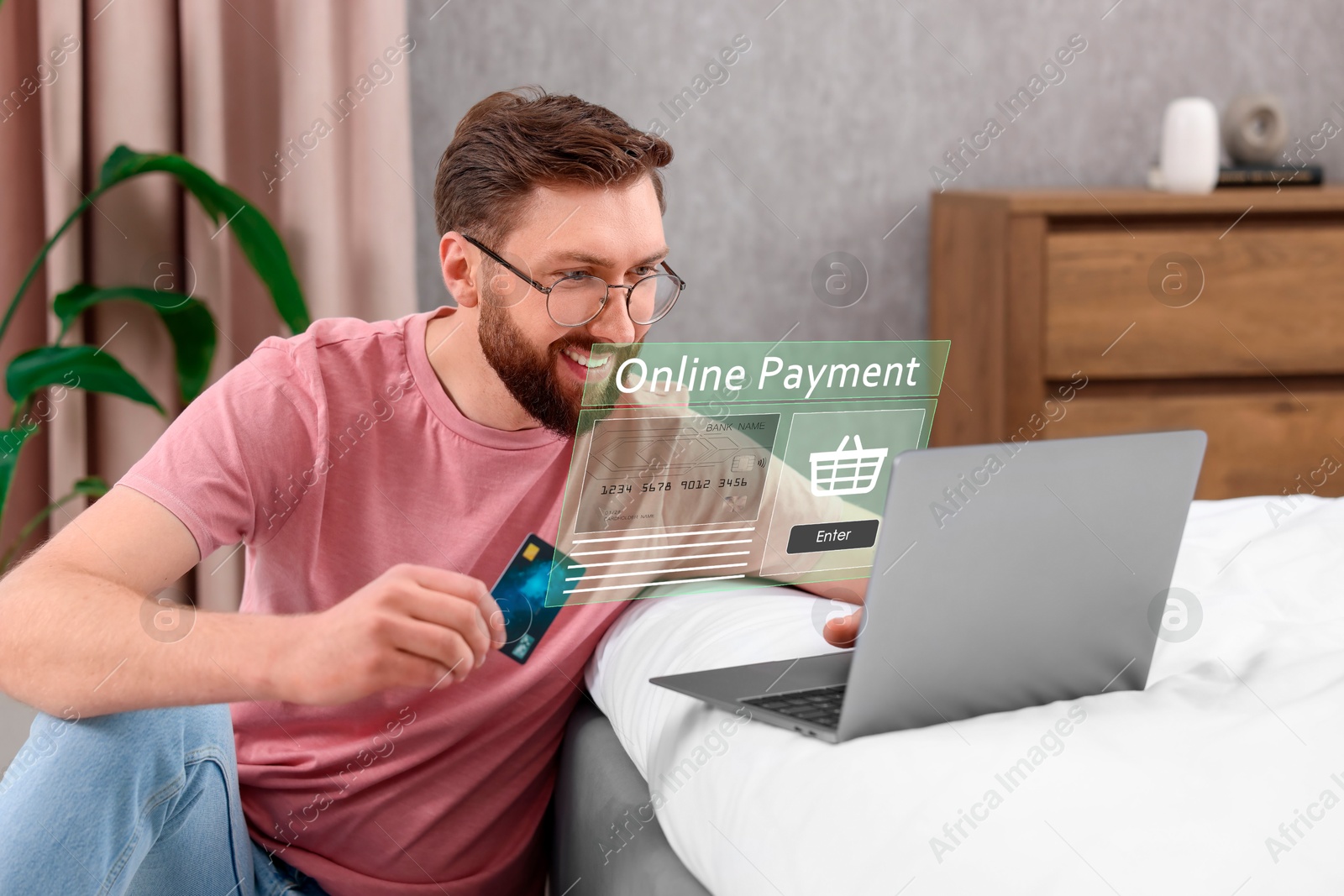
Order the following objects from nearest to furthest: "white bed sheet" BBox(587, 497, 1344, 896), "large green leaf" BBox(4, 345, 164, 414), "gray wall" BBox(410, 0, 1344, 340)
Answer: "white bed sheet" BBox(587, 497, 1344, 896), "large green leaf" BBox(4, 345, 164, 414), "gray wall" BBox(410, 0, 1344, 340)

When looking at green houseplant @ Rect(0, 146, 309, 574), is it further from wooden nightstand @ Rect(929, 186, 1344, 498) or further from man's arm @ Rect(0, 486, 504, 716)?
wooden nightstand @ Rect(929, 186, 1344, 498)

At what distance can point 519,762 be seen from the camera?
1.01 m

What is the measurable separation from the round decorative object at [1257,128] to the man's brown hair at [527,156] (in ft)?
5.16

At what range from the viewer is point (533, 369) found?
1001 millimetres

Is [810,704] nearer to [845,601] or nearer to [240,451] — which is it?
[845,601]

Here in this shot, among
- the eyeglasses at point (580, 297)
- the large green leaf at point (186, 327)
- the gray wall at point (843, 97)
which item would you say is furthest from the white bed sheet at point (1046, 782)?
the gray wall at point (843, 97)

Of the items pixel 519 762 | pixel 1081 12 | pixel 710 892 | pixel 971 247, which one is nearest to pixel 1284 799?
pixel 710 892

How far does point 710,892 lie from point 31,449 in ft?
5.17

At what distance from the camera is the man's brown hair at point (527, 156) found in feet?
3.27

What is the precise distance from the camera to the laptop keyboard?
70cm

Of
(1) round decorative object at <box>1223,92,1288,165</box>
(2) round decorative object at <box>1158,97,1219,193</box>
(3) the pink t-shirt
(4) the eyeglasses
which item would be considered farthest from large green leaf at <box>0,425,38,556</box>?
(1) round decorative object at <box>1223,92,1288,165</box>

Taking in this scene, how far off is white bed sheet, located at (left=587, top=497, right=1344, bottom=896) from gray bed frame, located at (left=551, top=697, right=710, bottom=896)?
14 millimetres

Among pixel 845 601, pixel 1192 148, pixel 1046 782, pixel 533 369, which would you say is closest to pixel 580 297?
pixel 533 369
